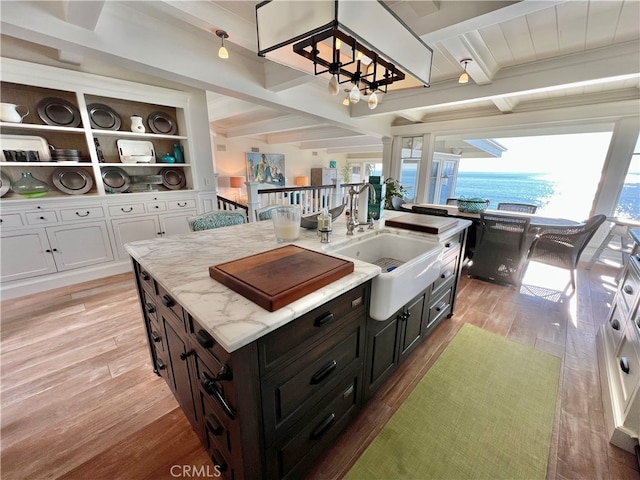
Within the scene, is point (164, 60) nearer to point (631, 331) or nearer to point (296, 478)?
point (296, 478)

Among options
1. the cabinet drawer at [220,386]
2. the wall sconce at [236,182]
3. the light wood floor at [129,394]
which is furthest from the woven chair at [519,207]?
the wall sconce at [236,182]

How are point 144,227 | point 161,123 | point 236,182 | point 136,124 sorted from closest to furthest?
point 136,124 → point 144,227 → point 161,123 → point 236,182

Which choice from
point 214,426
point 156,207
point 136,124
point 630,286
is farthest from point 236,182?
point 630,286

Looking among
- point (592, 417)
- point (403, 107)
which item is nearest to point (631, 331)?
point (592, 417)

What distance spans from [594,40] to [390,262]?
284 centimetres

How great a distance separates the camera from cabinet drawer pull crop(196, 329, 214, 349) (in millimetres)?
Result: 815

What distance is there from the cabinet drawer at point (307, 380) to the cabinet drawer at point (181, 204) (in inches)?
134

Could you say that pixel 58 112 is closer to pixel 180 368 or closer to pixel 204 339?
pixel 180 368

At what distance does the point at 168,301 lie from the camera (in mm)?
1080

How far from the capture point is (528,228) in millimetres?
2713

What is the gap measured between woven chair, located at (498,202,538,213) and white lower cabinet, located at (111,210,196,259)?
4968 millimetres

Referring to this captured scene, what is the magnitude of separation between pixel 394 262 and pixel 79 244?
3.60 metres

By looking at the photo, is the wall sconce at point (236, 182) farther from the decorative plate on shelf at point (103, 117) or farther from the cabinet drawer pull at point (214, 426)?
the cabinet drawer pull at point (214, 426)

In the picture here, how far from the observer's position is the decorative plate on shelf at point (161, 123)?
339 centimetres
